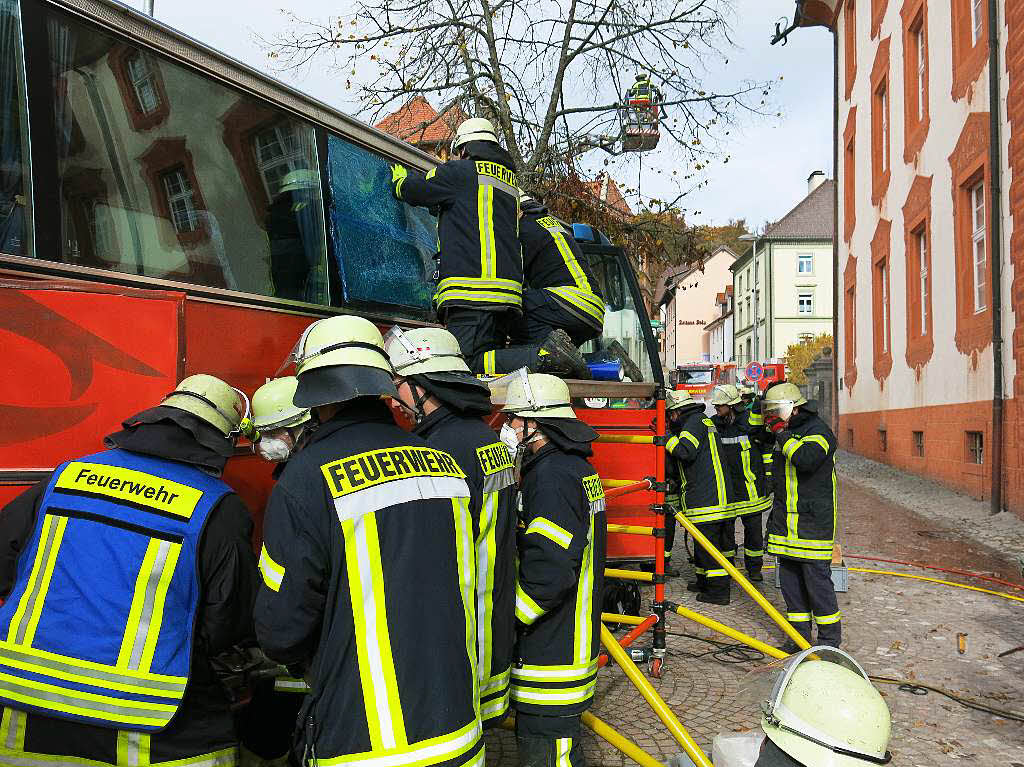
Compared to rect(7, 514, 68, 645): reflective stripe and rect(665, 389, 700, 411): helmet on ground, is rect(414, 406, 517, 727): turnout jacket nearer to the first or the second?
rect(7, 514, 68, 645): reflective stripe

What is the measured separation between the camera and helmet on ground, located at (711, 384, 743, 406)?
8.05 metres

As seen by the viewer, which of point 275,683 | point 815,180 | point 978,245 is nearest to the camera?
point 275,683

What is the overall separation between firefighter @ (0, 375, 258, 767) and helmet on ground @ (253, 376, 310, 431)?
0.63 metres

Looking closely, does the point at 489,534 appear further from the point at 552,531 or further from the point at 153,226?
the point at 153,226

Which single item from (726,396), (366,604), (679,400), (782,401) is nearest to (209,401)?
(366,604)

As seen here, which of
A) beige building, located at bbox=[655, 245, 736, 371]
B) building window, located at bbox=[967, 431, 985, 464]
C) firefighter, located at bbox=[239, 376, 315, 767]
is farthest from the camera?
beige building, located at bbox=[655, 245, 736, 371]

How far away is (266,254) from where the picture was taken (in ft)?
11.2

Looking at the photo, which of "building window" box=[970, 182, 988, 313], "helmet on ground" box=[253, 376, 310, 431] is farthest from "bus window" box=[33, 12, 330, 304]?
"building window" box=[970, 182, 988, 313]

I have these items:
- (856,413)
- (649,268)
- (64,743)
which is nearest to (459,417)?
(64,743)

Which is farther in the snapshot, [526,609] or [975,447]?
[975,447]

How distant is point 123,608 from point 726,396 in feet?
22.7

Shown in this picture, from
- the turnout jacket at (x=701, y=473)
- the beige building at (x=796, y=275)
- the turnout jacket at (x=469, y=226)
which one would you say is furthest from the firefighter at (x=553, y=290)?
the beige building at (x=796, y=275)

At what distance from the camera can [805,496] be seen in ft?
17.9

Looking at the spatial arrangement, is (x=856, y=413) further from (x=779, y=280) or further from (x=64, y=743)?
(x=779, y=280)
